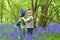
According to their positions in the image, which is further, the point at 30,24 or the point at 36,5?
the point at 36,5

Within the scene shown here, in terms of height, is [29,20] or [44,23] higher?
[29,20]

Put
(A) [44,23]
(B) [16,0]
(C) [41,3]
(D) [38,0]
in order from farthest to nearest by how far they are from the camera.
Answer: (B) [16,0] → (A) [44,23] → (D) [38,0] → (C) [41,3]

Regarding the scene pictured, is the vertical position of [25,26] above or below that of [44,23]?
above

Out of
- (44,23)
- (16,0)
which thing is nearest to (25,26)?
(44,23)

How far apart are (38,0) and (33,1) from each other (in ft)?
2.49

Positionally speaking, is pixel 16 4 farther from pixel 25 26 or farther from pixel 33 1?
pixel 25 26

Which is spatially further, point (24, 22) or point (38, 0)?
point (38, 0)

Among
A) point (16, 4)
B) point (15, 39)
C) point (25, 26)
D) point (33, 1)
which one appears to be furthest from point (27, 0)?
point (15, 39)

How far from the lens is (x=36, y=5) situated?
14.8 m

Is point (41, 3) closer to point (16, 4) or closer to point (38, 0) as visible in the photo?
point (38, 0)

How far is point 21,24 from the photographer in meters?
9.81

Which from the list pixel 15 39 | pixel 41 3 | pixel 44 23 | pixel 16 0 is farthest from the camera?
pixel 16 0

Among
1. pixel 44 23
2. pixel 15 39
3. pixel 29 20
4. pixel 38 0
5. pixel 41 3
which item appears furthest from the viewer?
pixel 44 23

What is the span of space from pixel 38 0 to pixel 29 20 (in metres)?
5.44
